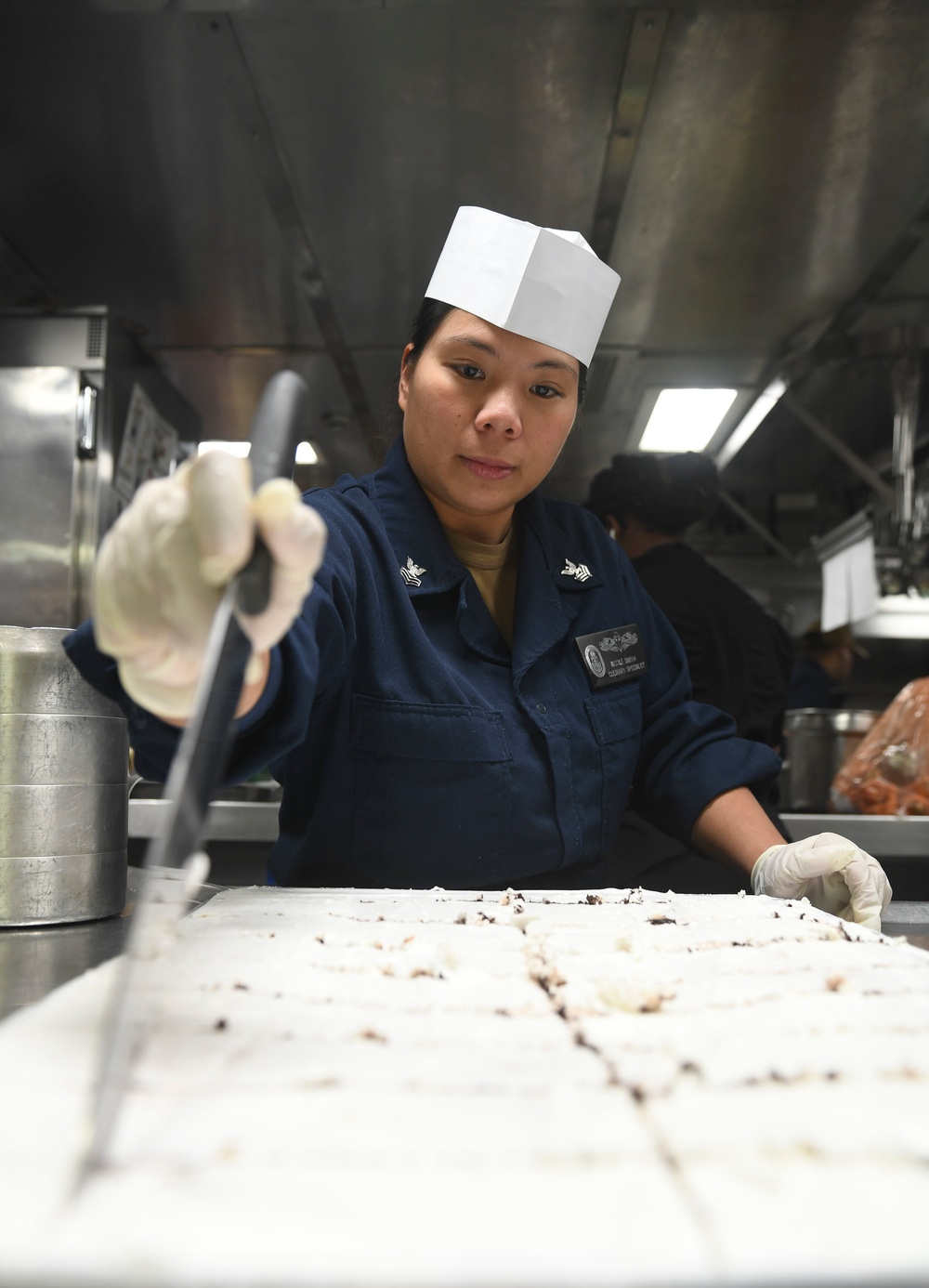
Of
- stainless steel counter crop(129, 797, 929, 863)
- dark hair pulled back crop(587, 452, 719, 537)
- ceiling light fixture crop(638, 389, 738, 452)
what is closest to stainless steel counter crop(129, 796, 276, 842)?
stainless steel counter crop(129, 797, 929, 863)

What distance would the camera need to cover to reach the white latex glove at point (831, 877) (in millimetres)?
1261

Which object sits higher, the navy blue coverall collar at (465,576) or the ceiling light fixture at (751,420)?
the ceiling light fixture at (751,420)

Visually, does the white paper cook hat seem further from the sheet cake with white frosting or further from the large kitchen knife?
the sheet cake with white frosting

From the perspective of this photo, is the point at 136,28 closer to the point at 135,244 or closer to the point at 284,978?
the point at 135,244

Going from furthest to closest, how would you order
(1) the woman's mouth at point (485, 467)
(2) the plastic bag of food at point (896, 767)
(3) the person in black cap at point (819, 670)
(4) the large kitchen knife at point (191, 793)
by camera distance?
1. (3) the person in black cap at point (819, 670)
2. (2) the plastic bag of food at point (896, 767)
3. (1) the woman's mouth at point (485, 467)
4. (4) the large kitchen knife at point (191, 793)

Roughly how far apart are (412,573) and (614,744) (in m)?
0.40

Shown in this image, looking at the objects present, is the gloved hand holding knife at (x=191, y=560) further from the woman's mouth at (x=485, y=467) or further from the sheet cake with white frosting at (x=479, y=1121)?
the woman's mouth at (x=485, y=467)

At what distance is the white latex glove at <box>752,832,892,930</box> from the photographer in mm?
1261

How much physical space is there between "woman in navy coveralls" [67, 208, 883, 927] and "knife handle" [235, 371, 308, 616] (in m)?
0.36

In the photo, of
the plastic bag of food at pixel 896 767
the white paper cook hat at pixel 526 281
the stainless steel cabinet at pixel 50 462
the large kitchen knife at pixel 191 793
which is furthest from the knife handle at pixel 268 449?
the stainless steel cabinet at pixel 50 462

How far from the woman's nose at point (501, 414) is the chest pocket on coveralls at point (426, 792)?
15.6 inches

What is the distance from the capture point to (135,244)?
293cm

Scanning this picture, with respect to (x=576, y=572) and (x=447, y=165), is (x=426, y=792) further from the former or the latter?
(x=447, y=165)

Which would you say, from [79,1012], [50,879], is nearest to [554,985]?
[79,1012]
